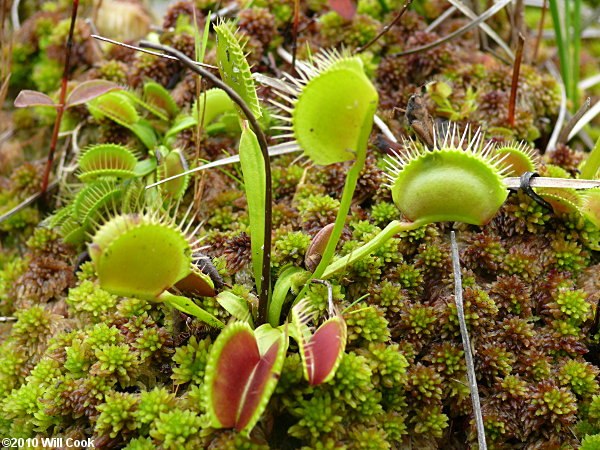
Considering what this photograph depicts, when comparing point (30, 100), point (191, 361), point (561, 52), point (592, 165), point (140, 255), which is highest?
point (561, 52)

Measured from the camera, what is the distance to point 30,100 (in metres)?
1.92

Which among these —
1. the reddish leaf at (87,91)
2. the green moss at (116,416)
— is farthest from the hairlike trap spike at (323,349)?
the reddish leaf at (87,91)

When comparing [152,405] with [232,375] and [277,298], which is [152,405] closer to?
[232,375]

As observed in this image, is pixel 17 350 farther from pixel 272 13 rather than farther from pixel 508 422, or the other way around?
pixel 272 13

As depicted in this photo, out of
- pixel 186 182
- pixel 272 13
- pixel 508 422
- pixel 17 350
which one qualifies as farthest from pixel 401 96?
pixel 17 350

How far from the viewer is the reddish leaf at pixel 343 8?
248 cm

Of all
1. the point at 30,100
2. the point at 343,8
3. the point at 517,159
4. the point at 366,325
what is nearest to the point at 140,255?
the point at 366,325

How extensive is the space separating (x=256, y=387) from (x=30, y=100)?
4.60 ft

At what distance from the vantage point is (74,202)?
1979mm

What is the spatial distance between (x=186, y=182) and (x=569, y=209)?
1.38 metres

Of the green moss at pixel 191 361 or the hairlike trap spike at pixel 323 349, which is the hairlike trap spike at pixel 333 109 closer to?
the hairlike trap spike at pixel 323 349

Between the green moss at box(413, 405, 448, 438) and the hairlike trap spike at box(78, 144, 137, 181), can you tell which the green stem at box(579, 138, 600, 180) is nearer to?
the green moss at box(413, 405, 448, 438)

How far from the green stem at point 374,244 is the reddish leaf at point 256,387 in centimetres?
34

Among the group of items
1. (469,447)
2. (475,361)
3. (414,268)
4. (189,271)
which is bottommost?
(469,447)
